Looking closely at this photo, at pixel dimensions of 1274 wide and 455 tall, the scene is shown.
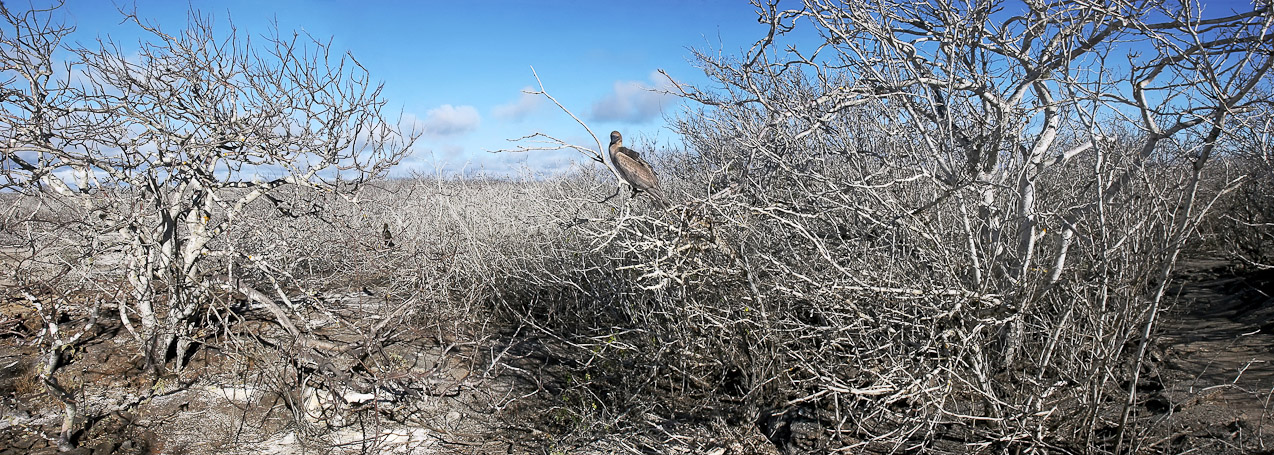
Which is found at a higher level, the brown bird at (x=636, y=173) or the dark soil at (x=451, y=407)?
the brown bird at (x=636, y=173)

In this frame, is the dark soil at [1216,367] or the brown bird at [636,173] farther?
the brown bird at [636,173]

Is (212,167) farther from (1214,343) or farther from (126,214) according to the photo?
(1214,343)

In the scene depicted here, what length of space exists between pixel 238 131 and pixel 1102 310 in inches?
217

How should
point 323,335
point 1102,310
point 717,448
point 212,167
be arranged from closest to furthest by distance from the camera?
1. point 1102,310
2. point 717,448
3. point 212,167
4. point 323,335

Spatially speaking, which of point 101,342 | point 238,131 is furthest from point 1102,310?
point 101,342

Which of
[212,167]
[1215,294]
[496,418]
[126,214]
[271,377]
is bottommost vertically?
[496,418]

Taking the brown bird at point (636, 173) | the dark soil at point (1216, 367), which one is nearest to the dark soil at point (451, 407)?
the dark soil at point (1216, 367)

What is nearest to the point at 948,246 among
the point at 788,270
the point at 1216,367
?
the point at 788,270

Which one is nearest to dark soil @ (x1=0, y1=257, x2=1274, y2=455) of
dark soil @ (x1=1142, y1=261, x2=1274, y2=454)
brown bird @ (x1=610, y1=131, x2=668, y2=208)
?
dark soil @ (x1=1142, y1=261, x2=1274, y2=454)

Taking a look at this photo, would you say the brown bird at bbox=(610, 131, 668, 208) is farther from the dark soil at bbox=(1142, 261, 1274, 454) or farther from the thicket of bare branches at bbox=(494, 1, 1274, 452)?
the dark soil at bbox=(1142, 261, 1274, 454)

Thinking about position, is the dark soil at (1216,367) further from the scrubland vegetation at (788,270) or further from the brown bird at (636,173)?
the brown bird at (636,173)

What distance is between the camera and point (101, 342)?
572 cm

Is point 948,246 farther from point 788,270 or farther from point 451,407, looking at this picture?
point 451,407

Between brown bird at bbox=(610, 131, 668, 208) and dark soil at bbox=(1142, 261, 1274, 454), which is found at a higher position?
brown bird at bbox=(610, 131, 668, 208)
